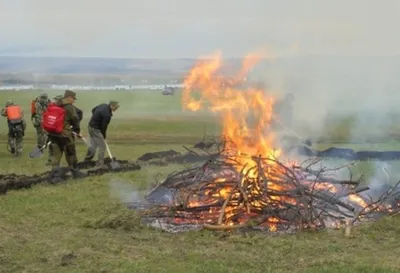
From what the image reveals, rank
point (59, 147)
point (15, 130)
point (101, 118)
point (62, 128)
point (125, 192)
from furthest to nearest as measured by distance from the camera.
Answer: point (15, 130)
point (101, 118)
point (59, 147)
point (62, 128)
point (125, 192)

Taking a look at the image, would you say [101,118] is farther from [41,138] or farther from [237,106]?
[237,106]

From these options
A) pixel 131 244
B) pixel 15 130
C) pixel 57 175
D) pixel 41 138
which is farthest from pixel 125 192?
pixel 15 130

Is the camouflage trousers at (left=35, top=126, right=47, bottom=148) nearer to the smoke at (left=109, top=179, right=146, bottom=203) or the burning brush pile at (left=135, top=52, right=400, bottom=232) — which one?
the smoke at (left=109, top=179, right=146, bottom=203)

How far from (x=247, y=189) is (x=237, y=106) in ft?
7.30

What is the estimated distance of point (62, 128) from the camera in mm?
12328

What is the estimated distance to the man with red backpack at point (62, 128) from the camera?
12.2 meters

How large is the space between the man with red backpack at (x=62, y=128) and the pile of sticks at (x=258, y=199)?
9.72ft

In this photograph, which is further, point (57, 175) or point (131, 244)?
point (57, 175)

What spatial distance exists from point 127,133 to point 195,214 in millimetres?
15175

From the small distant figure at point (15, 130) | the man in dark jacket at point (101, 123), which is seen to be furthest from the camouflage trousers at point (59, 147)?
the small distant figure at point (15, 130)

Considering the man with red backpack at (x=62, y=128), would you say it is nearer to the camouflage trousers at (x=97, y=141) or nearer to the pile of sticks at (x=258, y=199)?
the camouflage trousers at (x=97, y=141)

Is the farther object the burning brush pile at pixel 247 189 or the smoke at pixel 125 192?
the smoke at pixel 125 192

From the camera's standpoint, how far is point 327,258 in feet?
23.1

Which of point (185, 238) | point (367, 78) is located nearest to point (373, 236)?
point (185, 238)
